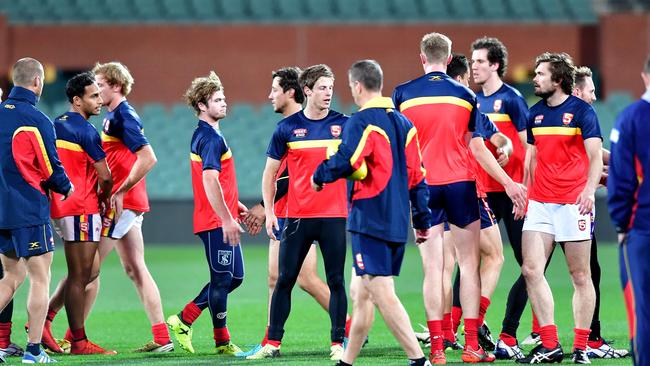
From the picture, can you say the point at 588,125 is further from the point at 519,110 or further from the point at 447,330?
the point at 447,330

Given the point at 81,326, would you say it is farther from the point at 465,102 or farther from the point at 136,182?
the point at 465,102

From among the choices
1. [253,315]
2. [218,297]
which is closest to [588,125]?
[218,297]

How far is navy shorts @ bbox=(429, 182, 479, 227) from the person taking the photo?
855cm

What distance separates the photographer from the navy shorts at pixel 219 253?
9.20m

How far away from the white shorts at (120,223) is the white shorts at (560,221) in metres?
3.32

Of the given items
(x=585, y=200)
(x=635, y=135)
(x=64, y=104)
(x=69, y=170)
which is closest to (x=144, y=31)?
(x=64, y=104)

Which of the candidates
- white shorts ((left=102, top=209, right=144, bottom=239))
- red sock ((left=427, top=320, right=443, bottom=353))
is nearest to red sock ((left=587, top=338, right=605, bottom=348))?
red sock ((left=427, top=320, right=443, bottom=353))

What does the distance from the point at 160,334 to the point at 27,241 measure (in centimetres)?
153

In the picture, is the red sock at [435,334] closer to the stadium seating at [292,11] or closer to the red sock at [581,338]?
the red sock at [581,338]

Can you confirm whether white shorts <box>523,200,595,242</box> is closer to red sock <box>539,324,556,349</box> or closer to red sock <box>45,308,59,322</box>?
red sock <box>539,324,556,349</box>

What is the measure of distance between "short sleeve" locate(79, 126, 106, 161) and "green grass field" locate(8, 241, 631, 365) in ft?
5.37

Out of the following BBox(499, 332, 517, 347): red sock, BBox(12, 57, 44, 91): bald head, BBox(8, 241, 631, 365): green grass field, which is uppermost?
BBox(12, 57, 44, 91): bald head

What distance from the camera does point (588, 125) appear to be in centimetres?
848

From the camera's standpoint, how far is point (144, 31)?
25484mm
